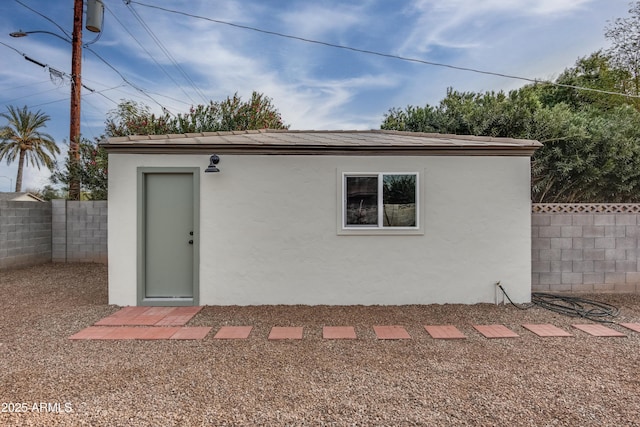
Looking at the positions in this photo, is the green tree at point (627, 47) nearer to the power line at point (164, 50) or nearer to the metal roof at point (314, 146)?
the metal roof at point (314, 146)

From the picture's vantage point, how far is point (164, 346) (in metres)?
3.81

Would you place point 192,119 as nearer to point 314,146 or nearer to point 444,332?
point 314,146

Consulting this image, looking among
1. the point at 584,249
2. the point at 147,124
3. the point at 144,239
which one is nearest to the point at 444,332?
the point at 584,249

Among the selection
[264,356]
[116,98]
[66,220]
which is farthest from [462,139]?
[116,98]

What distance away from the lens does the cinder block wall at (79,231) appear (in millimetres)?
9305

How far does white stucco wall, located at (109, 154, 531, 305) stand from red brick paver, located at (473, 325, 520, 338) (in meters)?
0.93

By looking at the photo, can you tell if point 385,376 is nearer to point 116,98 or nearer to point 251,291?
point 251,291

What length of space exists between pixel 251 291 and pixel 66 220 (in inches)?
298

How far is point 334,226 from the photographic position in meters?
5.32

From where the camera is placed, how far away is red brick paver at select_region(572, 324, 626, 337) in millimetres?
4168

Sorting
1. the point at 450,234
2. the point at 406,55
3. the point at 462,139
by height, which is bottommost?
the point at 450,234

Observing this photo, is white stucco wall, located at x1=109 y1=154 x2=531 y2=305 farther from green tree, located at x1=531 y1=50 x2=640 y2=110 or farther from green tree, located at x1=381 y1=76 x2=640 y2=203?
green tree, located at x1=531 y1=50 x2=640 y2=110

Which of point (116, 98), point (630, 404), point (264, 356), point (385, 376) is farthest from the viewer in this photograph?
point (116, 98)

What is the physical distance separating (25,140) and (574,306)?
30.3 meters
